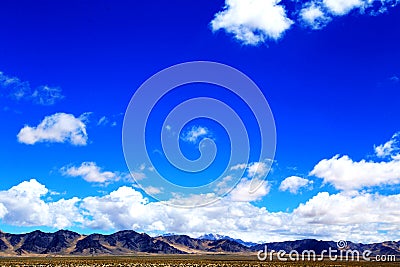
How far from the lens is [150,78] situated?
28.2 meters
